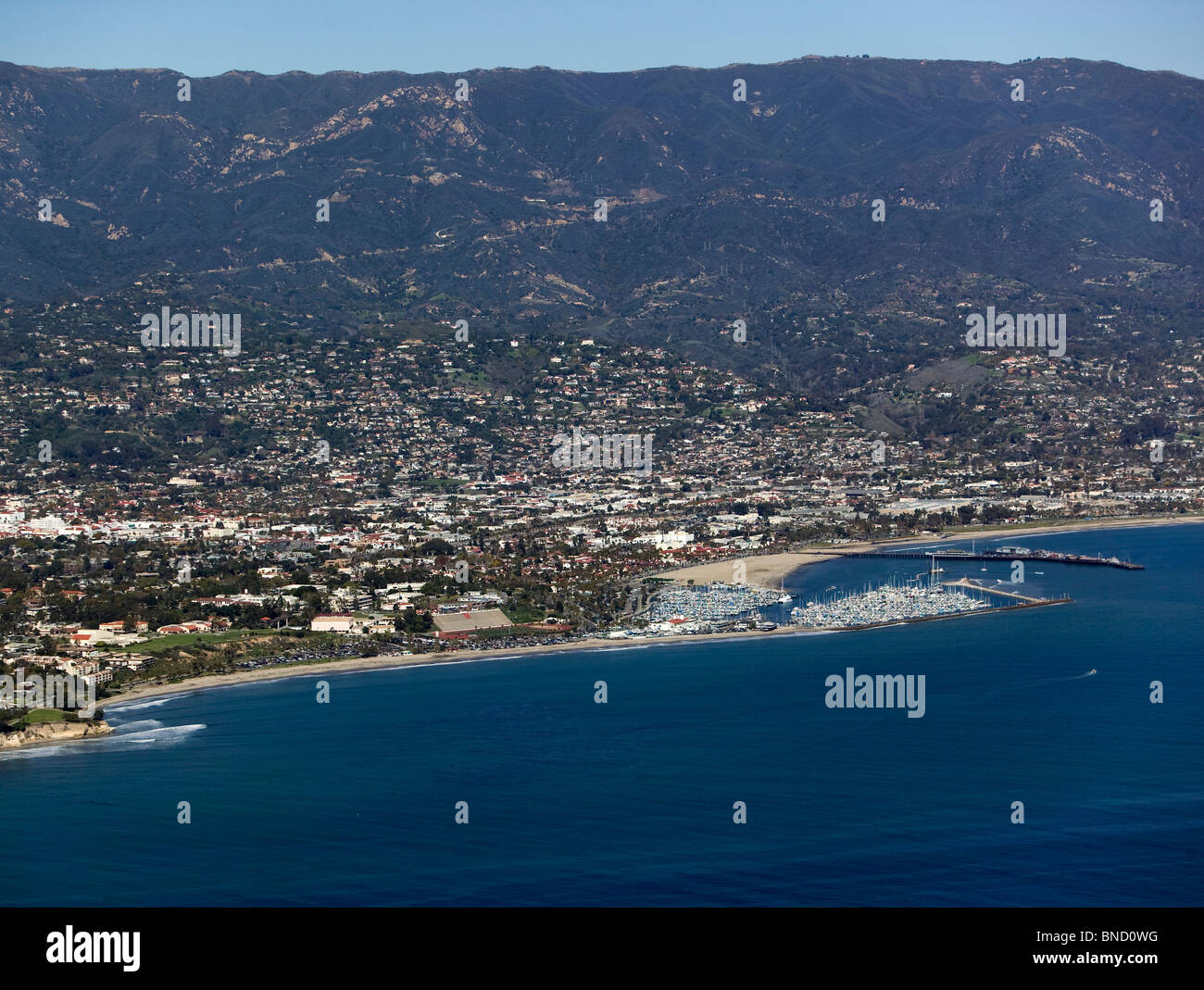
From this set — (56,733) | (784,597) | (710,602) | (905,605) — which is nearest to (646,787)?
(56,733)

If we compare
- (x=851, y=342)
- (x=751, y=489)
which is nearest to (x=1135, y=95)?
(x=851, y=342)

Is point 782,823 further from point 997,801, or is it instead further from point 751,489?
point 751,489

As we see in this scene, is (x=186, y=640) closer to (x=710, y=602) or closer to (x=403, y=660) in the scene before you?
(x=403, y=660)

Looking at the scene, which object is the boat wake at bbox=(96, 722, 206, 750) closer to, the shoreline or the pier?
the shoreline

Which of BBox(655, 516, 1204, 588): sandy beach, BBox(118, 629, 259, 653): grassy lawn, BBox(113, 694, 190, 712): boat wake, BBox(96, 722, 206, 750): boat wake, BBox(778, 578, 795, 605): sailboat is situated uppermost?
BBox(655, 516, 1204, 588): sandy beach

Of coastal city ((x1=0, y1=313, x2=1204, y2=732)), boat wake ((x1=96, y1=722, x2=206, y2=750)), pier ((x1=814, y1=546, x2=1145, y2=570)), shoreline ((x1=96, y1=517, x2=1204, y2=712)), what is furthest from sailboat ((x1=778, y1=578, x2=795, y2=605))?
boat wake ((x1=96, y1=722, x2=206, y2=750))

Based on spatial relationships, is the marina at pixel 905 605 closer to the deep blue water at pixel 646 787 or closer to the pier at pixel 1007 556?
the deep blue water at pixel 646 787

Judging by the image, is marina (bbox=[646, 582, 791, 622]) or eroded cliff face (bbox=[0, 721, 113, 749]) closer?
eroded cliff face (bbox=[0, 721, 113, 749])
